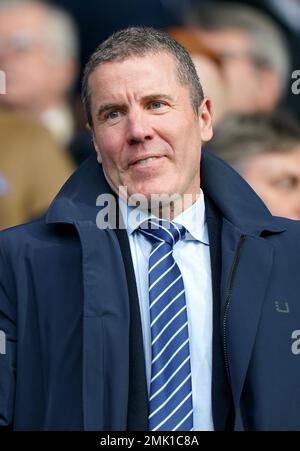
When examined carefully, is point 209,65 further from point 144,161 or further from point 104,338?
point 104,338

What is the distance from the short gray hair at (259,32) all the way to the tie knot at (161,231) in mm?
1716

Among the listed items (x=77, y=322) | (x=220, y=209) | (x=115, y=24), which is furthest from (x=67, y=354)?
(x=115, y=24)

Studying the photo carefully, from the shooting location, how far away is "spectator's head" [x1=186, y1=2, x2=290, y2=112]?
3.87 meters

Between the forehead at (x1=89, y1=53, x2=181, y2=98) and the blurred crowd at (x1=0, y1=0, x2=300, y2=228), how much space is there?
52.0 inches

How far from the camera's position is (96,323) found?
215cm

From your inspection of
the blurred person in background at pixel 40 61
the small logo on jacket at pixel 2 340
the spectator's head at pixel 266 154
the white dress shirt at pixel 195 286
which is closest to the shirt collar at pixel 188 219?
the white dress shirt at pixel 195 286

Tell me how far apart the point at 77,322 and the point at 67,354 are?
7 cm

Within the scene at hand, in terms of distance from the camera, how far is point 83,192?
238cm

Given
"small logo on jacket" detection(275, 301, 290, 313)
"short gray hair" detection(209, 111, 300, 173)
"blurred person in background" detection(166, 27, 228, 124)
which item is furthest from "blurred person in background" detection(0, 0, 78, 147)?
"small logo on jacket" detection(275, 301, 290, 313)

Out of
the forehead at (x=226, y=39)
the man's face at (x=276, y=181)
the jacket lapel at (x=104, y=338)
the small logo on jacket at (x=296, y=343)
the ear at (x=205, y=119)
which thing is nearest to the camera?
the jacket lapel at (x=104, y=338)

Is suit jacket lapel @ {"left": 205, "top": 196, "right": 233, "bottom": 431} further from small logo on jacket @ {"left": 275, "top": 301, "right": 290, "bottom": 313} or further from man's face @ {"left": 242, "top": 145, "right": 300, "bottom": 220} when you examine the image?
man's face @ {"left": 242, "top": 145, "right": 300, "bottom": 220}

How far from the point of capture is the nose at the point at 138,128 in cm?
226

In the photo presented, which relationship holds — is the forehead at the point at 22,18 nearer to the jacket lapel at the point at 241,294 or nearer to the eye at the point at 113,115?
the eye at the point at 113,115
